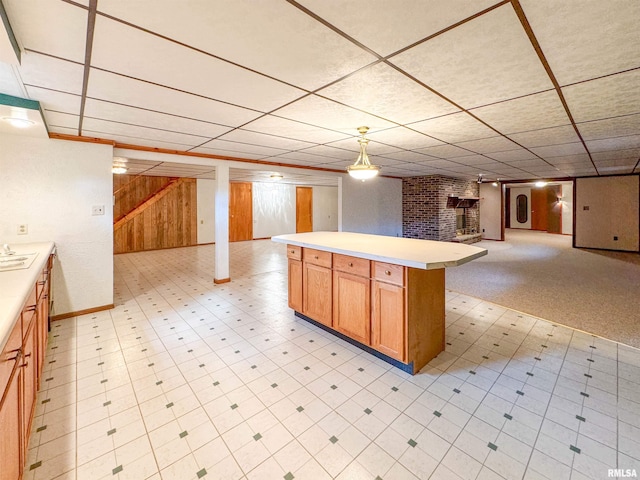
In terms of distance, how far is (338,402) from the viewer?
6.82 ft

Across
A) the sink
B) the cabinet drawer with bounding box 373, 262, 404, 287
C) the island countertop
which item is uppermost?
the island countertop

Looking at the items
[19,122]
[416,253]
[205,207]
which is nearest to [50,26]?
[19,122]

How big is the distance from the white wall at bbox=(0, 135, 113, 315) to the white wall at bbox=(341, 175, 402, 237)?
4948 mm

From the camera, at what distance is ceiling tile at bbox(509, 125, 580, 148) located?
3.23m

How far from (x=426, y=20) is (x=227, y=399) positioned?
2611 mm

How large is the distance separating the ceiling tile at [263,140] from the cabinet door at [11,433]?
2.78 m

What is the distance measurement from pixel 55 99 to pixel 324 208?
430 inches

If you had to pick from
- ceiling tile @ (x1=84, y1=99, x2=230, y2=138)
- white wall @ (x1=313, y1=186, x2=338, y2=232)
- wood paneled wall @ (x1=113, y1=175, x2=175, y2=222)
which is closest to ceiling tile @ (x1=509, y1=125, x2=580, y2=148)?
ceiling tile @ (x1=84, y1=99, x2=230, y2=138)

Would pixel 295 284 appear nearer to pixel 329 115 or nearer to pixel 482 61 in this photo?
pixel 329 115

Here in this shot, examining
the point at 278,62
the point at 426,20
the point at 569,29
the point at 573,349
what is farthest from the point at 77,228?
the point at 573,349

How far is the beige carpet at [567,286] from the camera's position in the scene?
346 cm

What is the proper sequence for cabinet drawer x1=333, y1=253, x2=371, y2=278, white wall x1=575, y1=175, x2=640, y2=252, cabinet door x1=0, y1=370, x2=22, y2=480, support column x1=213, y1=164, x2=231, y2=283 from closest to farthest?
cabinet door x1=0, y1=370, x2=22, y2=480, cabinet drawer x1=333, y1=253, x2=371, y2=278, support column x1=213, y1=164, x2=231, y2=283, white wall x1=575, y1=175, x2=640, y2=252

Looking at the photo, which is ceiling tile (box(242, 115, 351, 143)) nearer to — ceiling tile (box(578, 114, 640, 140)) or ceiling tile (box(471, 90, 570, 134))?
ceiling tile (box(471, 90, 570, 134))

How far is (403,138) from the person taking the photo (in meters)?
3.62
